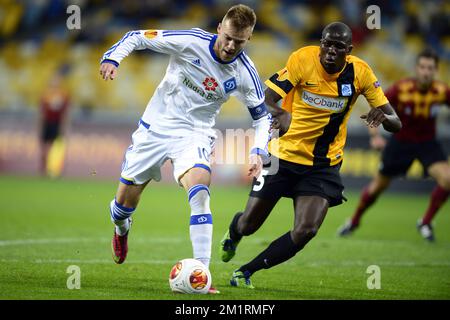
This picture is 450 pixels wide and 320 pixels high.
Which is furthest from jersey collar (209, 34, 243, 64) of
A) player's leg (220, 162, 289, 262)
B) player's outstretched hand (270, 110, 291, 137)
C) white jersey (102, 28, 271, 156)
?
player's leg (220, 162, 289, 262)

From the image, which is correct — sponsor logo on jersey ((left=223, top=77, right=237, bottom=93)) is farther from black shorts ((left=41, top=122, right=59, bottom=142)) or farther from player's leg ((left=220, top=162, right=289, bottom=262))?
black shorts ((left=41, top=122, right=59, bottom=142))

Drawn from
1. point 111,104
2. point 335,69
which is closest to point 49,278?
point 335,69

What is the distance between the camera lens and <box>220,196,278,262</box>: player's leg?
284 inches

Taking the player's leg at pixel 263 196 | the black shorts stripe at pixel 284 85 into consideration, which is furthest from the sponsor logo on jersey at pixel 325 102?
the player's leg at pixel 263 196

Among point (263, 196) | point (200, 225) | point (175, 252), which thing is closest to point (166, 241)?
point (175, 252)

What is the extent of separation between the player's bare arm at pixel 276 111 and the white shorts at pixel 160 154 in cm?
56

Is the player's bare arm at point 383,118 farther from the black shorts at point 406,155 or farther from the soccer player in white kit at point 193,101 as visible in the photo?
the black shorts at point 406,155

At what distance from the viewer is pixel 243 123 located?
757 inches

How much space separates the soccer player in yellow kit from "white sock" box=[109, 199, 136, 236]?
3.55ft

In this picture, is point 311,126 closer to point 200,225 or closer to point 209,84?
point 209,84

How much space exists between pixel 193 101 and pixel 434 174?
17.5 feet

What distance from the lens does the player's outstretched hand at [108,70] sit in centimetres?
623

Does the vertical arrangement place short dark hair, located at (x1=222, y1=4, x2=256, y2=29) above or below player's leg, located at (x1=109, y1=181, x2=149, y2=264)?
above

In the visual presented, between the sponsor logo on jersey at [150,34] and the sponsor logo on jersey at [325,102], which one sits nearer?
the sponsor logo on jersey at [150,34]
